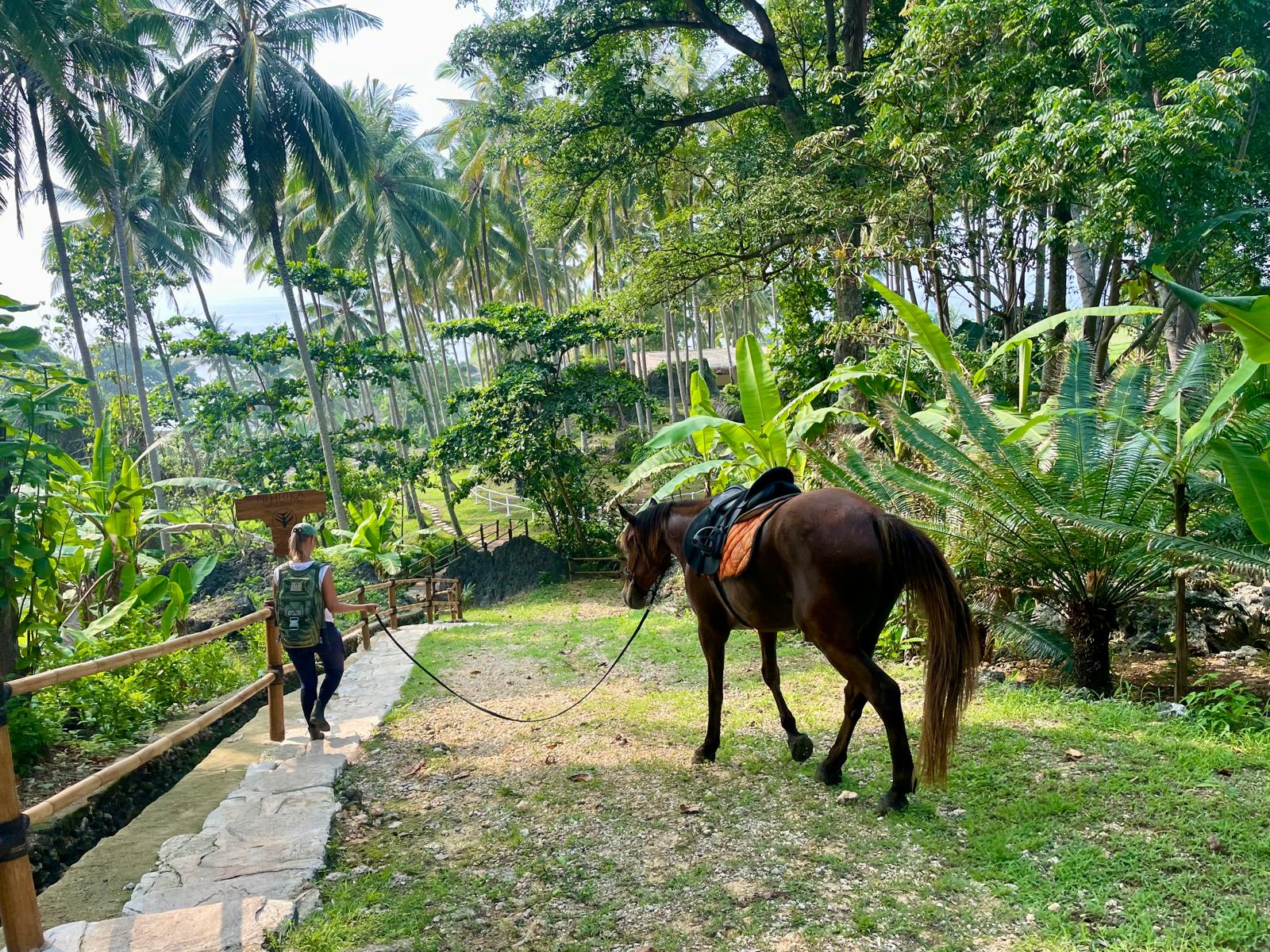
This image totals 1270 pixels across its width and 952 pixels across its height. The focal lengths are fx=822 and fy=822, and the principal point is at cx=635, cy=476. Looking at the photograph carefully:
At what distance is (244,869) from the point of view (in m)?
3.67

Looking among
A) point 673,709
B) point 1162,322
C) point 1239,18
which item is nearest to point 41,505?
point 673,709

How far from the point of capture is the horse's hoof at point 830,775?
13.8 ft

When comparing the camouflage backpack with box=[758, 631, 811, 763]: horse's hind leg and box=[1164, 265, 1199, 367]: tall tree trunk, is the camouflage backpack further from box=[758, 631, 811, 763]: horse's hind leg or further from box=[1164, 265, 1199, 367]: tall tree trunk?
box=[1164, 265, 1199, 367]: tall tree trunk

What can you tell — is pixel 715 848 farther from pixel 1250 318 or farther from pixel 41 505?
pixel 41 505

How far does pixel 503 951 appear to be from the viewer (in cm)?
299

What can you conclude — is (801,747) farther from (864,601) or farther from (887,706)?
(864,601)

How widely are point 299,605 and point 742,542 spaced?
2.88 m

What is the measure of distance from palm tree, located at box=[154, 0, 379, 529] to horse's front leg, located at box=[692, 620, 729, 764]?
55.4 ft

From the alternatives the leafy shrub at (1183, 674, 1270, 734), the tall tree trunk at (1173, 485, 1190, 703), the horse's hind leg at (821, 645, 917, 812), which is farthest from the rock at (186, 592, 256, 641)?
the leafy shrub at (1183, 674, 1270, 734)

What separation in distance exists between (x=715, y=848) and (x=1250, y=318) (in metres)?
3.21

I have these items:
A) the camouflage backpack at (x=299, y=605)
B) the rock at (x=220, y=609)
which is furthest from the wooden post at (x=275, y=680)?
the rock at (x=220, y=609)

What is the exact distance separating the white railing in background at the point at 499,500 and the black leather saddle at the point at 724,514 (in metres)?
22.6

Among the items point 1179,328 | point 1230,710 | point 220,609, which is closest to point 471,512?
point 220,609

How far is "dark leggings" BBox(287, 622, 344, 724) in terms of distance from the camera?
17.7ft
